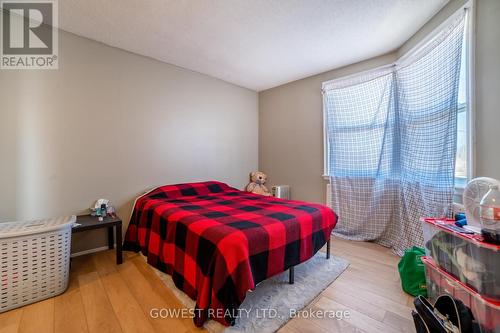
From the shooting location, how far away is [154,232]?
6.76 feet

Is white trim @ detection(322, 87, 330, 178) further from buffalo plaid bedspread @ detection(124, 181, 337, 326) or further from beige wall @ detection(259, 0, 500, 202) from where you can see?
buffalo plaid bedspread @ detection(124, 181, 337, 326)

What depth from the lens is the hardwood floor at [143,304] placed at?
52.9 inches

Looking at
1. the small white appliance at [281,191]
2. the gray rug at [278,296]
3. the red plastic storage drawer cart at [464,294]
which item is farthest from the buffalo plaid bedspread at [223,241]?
the small white appliance at [281,191]

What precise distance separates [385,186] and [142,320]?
2.77 metres

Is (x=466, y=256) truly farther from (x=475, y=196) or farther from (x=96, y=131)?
(x=96, y=131)

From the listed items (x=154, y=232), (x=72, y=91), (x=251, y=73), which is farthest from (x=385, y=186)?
(x=72, y=91)

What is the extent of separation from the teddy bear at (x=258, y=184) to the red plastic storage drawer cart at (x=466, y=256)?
8.13 ft

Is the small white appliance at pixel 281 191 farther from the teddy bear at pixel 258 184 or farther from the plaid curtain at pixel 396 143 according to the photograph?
the plaid curtain at pixel 396 143

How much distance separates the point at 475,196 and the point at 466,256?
1.20ft

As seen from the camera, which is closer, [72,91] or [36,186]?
[36,186]

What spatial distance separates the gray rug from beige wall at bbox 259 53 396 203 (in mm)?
1369

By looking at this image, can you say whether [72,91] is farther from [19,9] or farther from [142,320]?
[142,320]

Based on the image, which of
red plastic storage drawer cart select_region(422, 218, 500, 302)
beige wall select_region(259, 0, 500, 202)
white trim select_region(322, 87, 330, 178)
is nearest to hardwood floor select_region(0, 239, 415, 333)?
red plastic storage drawer cart select_region(422, 218, 500, 302)

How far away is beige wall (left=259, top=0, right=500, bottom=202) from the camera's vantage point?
4.74 ft
